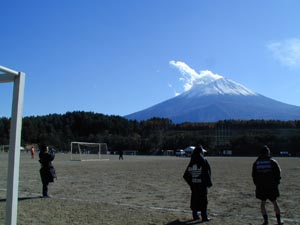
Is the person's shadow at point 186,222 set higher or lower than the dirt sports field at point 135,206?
lower

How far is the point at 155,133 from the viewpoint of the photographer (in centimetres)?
14612

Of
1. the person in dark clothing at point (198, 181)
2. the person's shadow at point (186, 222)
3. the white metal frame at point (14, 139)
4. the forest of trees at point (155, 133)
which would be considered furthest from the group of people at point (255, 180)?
the forest of trees at point (155, 133)

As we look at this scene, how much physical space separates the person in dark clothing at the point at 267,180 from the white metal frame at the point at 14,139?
18.1 ft

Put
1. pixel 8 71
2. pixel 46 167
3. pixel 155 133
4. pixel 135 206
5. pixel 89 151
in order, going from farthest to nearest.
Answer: pixel 155 133
pixel 89 151
pixel 46 167
pixel 135 206
pixel 8 71

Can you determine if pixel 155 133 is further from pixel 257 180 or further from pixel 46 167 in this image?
A: pixel 257 180

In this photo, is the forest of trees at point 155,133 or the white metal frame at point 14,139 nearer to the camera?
the white metal frame at point 14,139

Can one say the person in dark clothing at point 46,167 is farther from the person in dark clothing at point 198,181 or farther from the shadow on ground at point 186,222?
the shadow on ground at point 186,222

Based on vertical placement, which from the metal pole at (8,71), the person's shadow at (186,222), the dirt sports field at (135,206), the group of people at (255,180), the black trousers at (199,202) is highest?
the metal pole at (8,71)

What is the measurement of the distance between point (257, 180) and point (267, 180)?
237mm

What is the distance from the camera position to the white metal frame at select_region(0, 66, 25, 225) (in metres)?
5.23

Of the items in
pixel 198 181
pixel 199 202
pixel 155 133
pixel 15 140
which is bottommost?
→ pixel 199 202

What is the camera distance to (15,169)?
17.2 feet

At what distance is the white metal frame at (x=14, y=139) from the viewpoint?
523cm

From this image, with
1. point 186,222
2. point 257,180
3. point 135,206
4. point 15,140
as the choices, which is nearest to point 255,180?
point 257,180
